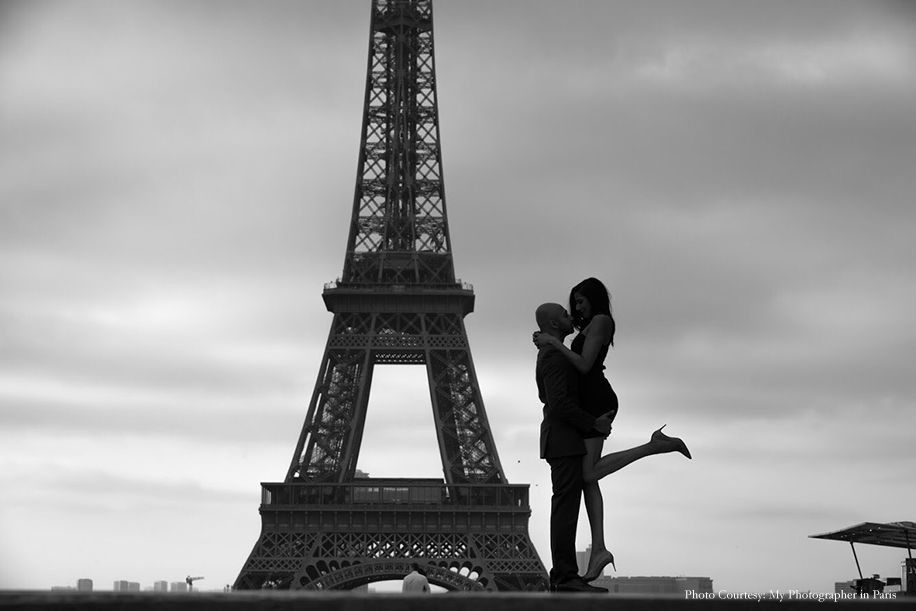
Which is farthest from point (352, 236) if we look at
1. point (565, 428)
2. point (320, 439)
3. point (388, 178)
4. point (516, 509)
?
point (565, 428)

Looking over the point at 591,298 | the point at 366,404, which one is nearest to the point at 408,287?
the point at 366,404

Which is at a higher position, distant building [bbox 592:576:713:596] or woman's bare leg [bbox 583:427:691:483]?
distant building [bbox 592:576:713:596]

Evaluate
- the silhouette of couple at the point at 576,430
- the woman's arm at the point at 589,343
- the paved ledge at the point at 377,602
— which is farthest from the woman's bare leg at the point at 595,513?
the paved ledge at the point at 377,602

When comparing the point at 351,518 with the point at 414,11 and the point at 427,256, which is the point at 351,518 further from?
the point at 414,11

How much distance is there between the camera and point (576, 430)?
9.39 metres

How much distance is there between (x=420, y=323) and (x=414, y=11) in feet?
50.9

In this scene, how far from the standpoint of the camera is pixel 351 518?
58375mm

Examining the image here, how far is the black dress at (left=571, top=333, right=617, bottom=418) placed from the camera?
32.1ft

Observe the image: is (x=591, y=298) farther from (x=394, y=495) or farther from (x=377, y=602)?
(x=394, y=495)

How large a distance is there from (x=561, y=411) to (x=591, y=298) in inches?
47.5

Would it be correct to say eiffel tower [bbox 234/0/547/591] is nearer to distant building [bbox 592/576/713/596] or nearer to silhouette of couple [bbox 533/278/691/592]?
distant building [bbox 592/576/713/596]

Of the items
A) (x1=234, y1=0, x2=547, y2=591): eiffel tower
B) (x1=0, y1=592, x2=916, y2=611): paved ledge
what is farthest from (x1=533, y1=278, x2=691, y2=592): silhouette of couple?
(x1=234, y1=0, x2=547, y2=591): eiffel tower

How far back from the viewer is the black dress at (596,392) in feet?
32.1

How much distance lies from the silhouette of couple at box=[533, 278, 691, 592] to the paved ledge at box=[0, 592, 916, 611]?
15.8 feet
